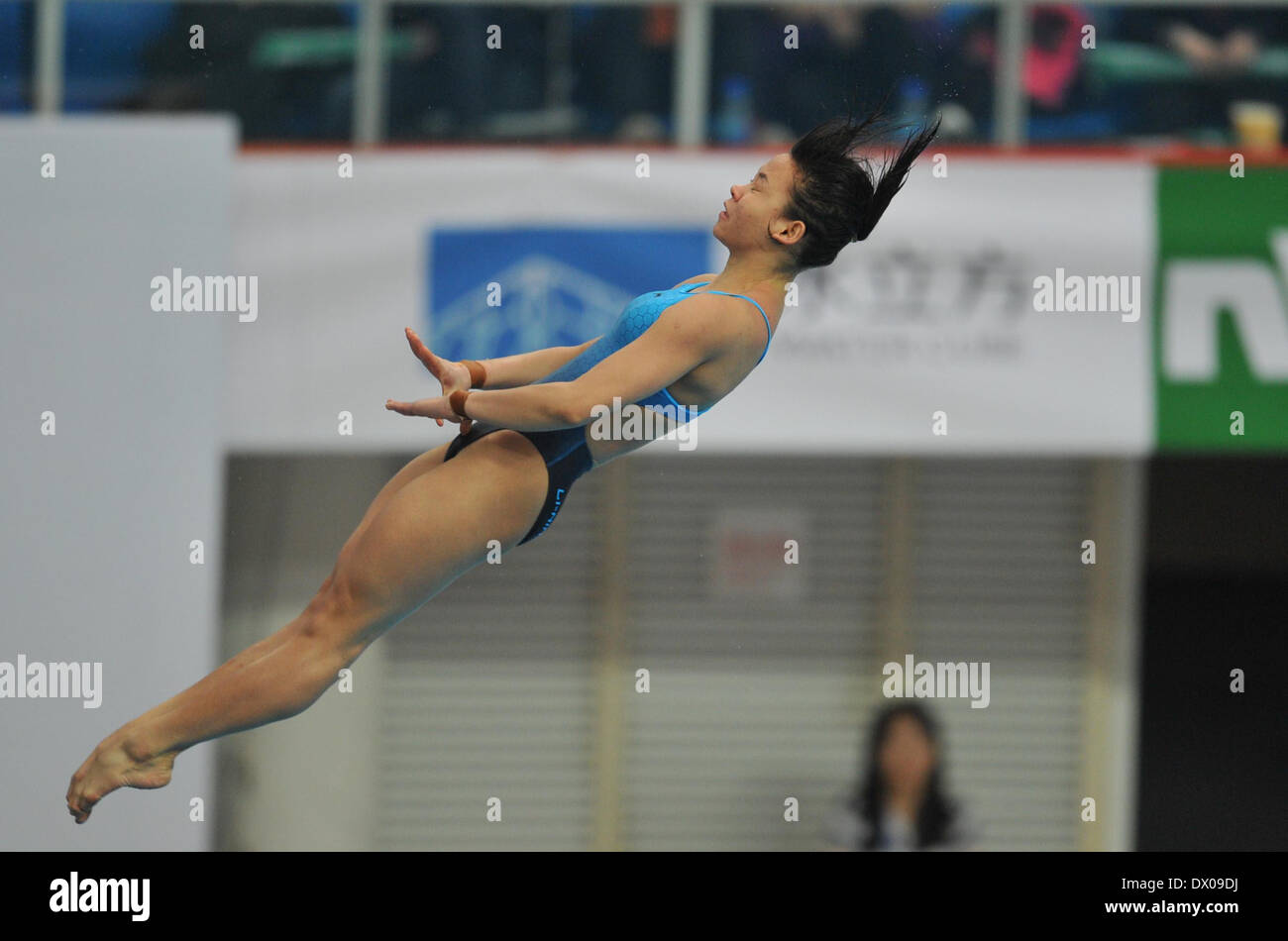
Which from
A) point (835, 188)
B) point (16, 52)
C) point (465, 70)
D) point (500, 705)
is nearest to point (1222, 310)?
point (465, 70)

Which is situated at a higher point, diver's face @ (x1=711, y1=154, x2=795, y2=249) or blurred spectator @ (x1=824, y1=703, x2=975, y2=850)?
diver's face @ (x1=711, y1=154, x2=795, y2=249)

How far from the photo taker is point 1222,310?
22.2ft

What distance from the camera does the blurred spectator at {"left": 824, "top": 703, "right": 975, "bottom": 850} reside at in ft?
22.1

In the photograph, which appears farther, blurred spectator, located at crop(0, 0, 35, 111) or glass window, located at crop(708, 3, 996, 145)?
blurred spectator, located at crop(0, 0, 35, 111)

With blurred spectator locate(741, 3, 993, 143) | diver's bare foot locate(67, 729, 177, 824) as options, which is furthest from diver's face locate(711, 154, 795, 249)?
blurred spectator locate(741, 3, 993, 143)

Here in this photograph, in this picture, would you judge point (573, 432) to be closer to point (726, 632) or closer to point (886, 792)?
point (886, 792)

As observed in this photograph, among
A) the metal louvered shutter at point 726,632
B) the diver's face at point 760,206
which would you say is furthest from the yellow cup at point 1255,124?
the diver's face at point 760,206

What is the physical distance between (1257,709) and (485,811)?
3501 mm

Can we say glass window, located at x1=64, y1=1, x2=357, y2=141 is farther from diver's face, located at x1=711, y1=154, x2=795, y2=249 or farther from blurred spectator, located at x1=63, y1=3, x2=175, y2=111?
diver's face, located at x1=711, y1=154, x2=795, y2=249
